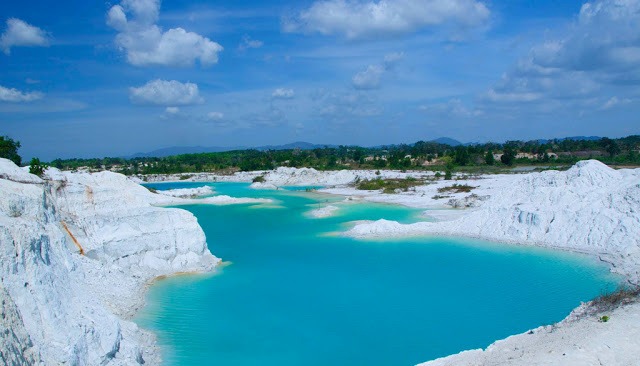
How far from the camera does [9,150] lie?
3447cm

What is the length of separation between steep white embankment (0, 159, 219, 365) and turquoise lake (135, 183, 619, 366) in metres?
1.33

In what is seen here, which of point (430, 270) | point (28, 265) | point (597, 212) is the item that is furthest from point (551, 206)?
point (28, 265)

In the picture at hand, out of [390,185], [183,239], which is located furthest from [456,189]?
[183,239]

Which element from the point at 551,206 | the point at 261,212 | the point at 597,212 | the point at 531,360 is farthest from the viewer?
the point at 261,212

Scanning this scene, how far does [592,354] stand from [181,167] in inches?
4050

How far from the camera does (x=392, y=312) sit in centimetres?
1562

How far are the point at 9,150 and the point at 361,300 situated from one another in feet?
100

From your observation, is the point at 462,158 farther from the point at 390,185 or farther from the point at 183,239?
the point at 183,239

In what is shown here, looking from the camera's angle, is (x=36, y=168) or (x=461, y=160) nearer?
(x=36, y=168)

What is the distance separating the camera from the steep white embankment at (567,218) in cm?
2186

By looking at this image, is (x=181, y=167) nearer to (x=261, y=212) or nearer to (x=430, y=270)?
(x=261, y=212)

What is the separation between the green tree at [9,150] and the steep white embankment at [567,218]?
78.8 feet

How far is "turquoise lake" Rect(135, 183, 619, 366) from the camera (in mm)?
13039

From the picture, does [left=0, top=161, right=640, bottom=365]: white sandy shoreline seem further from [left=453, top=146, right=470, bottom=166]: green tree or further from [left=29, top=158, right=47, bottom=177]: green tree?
[left=453, top=146, right=470, bottom=166]: green tree
